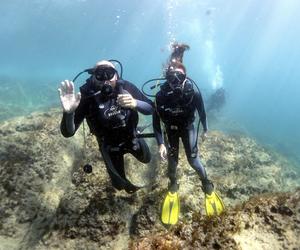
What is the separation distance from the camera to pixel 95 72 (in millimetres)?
5453

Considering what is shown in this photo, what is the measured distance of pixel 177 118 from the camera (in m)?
6.11

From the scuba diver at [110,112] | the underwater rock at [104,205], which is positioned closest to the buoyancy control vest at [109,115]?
the scuba diver at [110,112]

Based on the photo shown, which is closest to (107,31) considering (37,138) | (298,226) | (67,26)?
(67,26)

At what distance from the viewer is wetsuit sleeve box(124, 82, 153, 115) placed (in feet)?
18.8

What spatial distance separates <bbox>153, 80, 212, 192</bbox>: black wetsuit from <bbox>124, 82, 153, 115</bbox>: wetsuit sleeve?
23cm

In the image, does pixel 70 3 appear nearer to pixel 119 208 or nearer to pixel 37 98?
pixel 37 98

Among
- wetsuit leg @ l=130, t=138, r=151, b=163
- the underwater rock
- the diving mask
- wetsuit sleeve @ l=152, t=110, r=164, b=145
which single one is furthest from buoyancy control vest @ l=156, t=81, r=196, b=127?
the underwater rock

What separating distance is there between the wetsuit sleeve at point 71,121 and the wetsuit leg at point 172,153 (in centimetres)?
176

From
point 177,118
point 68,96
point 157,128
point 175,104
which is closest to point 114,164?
point 157,128

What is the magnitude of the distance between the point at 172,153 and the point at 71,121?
2.20m

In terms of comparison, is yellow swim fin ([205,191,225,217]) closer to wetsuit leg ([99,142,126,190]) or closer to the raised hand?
wetsuit leg ([99,142,126,190])

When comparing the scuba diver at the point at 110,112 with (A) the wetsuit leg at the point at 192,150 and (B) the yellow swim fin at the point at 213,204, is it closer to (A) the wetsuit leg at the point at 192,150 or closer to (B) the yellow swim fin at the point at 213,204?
(A) the wetsuit leg at the point at 192,150

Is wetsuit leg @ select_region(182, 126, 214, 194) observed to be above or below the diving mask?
below

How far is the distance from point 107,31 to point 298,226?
83889mm
